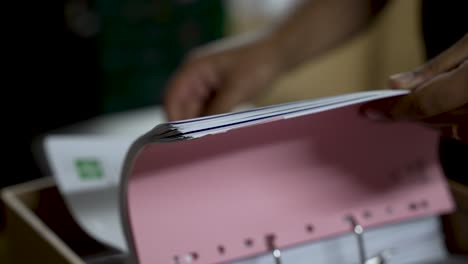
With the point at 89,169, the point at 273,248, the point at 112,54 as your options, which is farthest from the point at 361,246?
the point at 112,54

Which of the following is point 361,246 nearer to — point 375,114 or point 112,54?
point 375,114

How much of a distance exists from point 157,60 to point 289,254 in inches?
68.0

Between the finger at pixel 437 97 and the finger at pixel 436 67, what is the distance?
0.01 metres

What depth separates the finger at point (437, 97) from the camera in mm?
427

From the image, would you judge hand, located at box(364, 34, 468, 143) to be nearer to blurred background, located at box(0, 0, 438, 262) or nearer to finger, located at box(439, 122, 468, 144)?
finger, located at box(439, 122, 468, 144)

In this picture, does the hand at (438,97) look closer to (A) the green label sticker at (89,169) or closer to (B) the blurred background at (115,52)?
(A) the green label sticker at (89,169)

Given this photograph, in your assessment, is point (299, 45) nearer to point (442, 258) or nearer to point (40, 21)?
point (442, 258)

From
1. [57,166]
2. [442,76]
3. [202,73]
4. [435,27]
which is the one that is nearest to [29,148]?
[202,73]

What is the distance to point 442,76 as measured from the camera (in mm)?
442

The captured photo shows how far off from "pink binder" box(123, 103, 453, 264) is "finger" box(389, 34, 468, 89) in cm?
4

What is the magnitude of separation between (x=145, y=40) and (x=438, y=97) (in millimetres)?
1795

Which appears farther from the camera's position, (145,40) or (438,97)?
(145,40)

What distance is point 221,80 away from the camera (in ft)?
2.71

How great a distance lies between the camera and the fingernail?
1.61 ft
